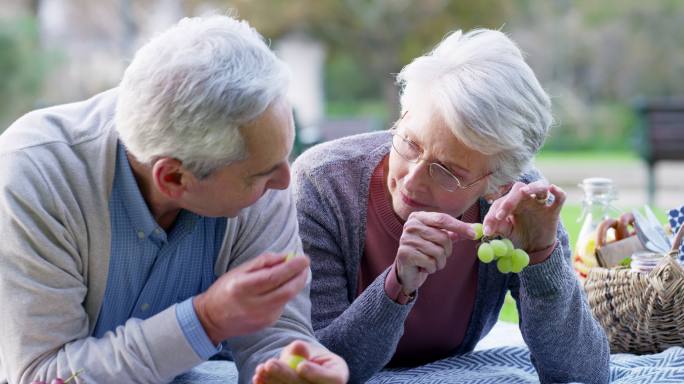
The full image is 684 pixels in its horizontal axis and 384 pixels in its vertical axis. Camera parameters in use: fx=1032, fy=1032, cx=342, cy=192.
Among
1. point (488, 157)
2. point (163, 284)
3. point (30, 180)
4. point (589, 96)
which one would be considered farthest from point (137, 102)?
point (589, 96)

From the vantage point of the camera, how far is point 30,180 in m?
2.13

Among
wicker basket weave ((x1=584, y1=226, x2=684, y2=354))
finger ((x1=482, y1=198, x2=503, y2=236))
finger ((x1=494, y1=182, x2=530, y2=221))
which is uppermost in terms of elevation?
finger ((x1=494, y1=182, x2=530, y2=221))

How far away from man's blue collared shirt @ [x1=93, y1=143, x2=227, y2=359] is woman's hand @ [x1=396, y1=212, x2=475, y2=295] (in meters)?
0.43

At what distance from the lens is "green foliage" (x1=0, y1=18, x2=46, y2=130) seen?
1250cm

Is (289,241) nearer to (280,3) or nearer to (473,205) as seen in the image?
(473,205)

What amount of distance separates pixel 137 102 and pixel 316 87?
51.4 feet

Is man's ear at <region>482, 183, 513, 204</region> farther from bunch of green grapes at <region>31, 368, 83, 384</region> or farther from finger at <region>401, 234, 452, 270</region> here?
bunch of green grapes at <region>31, 368, 83, 384</region>

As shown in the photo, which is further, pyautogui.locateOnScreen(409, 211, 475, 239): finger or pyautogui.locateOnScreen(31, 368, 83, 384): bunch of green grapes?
pyautogui.locateOnScreen(409, 211, 475, 239): finger

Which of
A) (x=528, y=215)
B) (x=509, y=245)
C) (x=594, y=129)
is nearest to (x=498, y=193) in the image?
(x=528, y=215)

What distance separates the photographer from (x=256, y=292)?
199 centimetres

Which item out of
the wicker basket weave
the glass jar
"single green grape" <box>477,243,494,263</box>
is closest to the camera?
"single green grape" <box>477,243,494,263</box>

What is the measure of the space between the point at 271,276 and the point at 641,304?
1462 millimetres

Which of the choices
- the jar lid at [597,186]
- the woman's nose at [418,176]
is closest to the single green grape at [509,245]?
the woman's nose at [418,176]

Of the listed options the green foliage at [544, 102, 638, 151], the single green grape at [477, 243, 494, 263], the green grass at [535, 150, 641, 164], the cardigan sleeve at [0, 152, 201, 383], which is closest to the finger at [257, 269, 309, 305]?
the cardigan sleeve at [0, 152, 201, 383]
